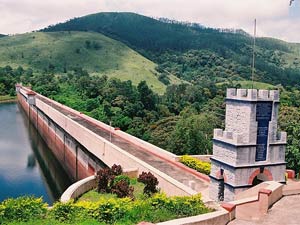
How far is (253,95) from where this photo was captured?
645 inches

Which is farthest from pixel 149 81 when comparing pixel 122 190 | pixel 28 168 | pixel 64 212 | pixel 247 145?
pixel 64 212

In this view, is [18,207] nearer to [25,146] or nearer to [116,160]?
[116,160]

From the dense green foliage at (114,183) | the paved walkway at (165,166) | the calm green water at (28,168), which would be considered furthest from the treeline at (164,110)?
the dense green foliage at (114,183)

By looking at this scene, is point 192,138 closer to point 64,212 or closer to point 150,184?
point 150,184

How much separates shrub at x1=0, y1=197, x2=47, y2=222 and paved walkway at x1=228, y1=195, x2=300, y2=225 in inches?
262

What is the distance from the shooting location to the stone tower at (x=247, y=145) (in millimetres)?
16609

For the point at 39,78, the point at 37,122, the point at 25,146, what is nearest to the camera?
the point at 25,146

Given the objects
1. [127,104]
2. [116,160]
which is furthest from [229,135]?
[127,104]

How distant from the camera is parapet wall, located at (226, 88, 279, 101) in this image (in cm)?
1638

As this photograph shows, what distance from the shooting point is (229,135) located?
56.1 feet

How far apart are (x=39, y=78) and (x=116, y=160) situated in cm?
8501

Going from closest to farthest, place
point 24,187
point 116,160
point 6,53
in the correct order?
point 116,160
point 24,187
point 6,53

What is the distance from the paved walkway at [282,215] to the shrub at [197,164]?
29.8ft

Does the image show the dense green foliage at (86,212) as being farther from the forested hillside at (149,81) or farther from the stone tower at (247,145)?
the forested hillside at (149,81)
